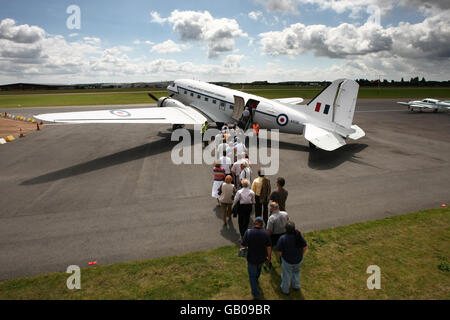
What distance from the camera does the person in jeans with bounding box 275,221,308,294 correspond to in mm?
4871

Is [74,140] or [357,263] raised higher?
[74,140]

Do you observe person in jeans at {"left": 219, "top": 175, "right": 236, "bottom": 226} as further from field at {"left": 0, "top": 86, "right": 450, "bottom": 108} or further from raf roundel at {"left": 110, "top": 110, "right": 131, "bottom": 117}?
field at {"left": 0, "top": 86, "right": 450, "bottom": 108}

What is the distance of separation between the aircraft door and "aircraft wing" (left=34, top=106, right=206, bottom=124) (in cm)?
263

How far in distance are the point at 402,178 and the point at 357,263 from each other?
787cm

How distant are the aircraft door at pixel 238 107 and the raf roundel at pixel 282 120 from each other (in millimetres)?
3389

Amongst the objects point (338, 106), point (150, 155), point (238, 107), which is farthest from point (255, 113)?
point (150, 155)

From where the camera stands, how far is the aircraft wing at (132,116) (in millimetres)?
13655

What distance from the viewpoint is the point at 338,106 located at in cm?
1513

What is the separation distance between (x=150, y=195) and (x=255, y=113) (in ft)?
37.4

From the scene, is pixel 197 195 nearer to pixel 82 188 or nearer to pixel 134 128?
pixel 82 188

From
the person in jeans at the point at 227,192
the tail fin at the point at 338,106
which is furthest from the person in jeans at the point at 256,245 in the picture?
the tail fin at the point at 338,106

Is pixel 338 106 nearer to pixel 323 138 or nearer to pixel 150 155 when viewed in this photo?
pixel 323 138

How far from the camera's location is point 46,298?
5090 mm
